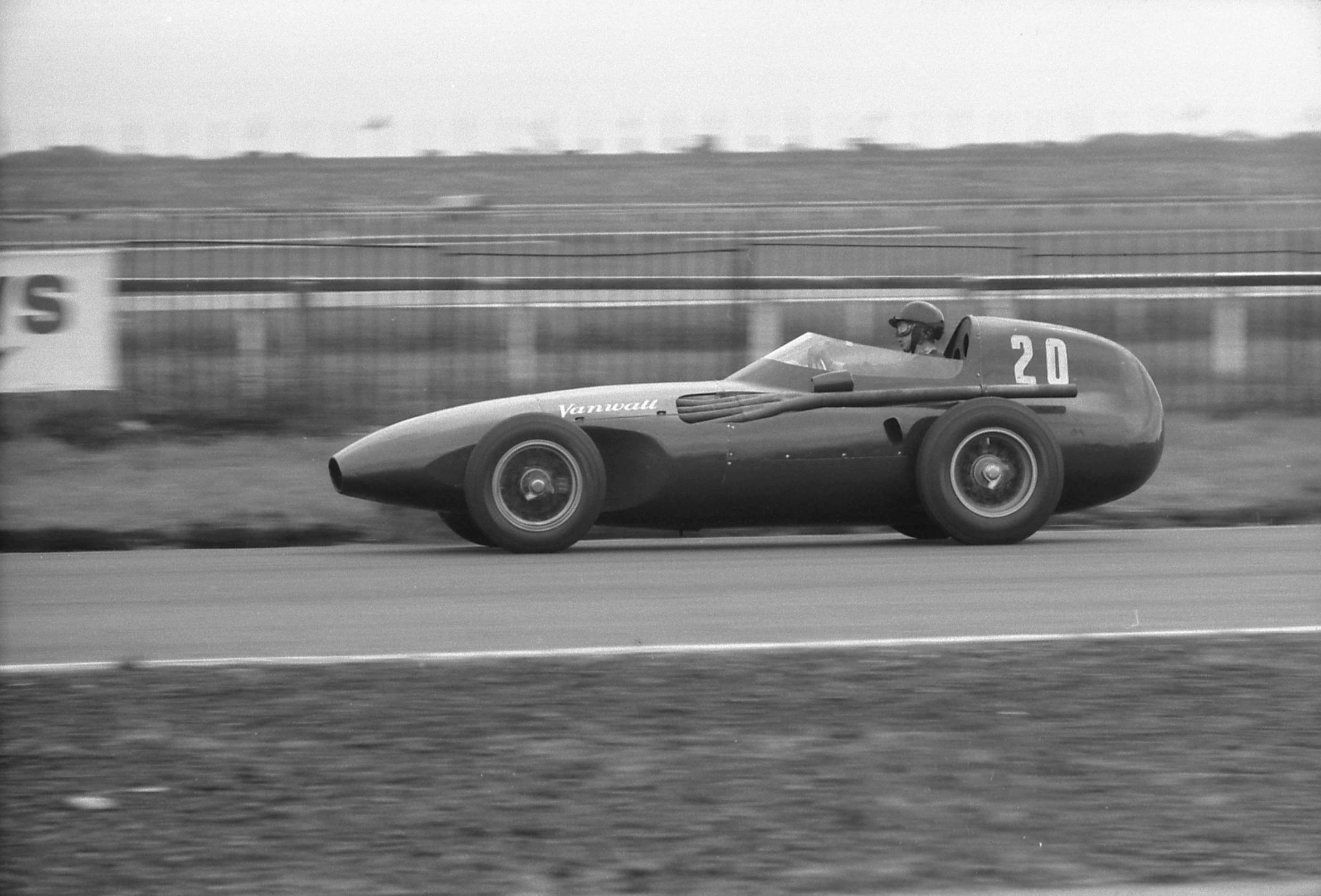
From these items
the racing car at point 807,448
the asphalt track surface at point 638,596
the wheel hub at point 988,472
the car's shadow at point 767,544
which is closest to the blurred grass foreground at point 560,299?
the car's shadow at point 767,544

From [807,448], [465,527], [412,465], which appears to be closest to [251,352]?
[465,527]

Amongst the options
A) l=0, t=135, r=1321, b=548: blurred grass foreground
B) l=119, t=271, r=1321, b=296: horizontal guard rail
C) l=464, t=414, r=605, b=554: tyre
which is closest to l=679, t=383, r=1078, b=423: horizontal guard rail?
l=464, t=414, r=605, b=554: tyre

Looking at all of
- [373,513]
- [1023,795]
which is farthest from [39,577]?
[1023,795]

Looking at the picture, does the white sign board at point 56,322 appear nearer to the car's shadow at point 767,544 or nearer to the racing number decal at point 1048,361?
the car's shadow at point 767,544

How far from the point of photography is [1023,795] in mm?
4422

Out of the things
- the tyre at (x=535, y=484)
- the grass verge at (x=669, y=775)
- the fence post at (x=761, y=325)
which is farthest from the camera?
the fence post at (x=761, y=325)

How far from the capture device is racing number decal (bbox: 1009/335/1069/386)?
9.31 metres

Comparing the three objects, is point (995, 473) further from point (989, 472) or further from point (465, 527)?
point (465, 527)

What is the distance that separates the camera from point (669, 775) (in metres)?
4.54

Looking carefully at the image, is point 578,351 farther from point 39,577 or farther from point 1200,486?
point 39,577

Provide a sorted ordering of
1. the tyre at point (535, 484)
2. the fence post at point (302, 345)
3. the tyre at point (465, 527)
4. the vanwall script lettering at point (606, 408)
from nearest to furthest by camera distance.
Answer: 1. the tyre at point (535, 484)
2. the vanwall script lettering at point (606, 408)
3. the tyre at point (465, 527)
4. the fence post at point (302, 345)

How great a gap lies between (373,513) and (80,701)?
5.44 m

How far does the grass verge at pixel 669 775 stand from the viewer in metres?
3.96

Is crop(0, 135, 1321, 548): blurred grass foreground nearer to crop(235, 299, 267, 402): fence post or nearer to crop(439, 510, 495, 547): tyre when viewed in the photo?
crop(235, 299, 267, 402): fence post
